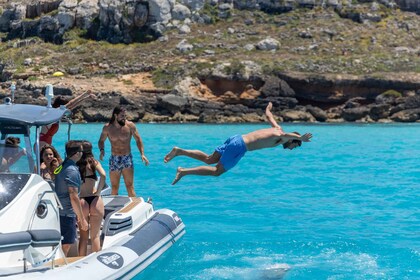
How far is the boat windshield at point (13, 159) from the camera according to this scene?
274 inches

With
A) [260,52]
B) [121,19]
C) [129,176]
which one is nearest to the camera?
[129,176]

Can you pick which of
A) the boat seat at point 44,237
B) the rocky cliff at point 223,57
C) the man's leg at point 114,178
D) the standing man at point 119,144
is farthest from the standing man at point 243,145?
the rocky cliff at point 223,57

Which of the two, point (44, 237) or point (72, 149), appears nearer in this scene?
point (44, 237)

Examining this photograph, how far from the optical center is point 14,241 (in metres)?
5.83

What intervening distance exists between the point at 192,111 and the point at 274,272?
1670 inches

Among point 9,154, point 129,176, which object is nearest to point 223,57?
point 129,176

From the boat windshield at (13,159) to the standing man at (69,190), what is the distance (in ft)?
1.25

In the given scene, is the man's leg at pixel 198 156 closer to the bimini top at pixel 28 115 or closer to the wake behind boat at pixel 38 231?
the wake behind boat at pixel 38 231

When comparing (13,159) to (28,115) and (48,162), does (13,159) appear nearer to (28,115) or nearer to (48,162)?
(28,115)

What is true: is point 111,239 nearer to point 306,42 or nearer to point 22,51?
point 306,42

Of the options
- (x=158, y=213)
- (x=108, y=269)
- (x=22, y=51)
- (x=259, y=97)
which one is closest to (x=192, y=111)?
(x=259, y=97)

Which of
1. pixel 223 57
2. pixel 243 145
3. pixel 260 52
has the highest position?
pixel 243 145

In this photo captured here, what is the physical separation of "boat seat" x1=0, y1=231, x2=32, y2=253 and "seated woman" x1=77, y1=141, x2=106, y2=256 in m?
1.81

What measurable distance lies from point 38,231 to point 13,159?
49.5 inches
